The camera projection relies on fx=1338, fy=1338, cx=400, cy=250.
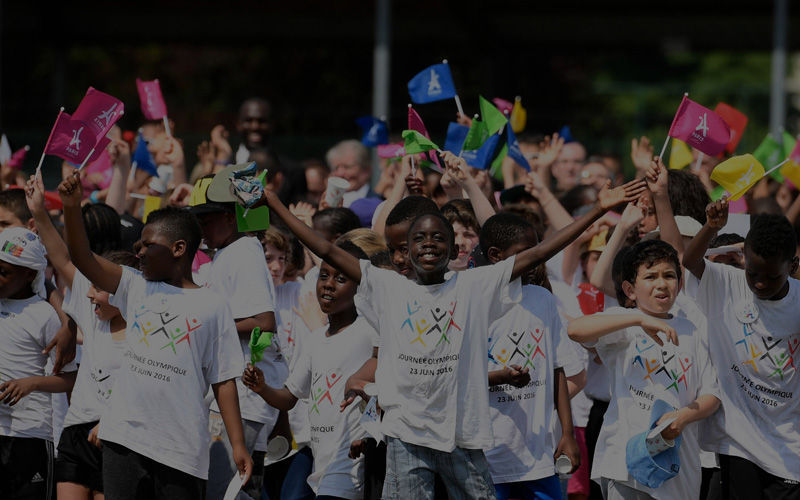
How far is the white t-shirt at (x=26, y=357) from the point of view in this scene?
6648mm

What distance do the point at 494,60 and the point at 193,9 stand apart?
458 cm

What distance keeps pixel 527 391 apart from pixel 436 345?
778mm

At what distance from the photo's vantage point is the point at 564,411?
6301 mm

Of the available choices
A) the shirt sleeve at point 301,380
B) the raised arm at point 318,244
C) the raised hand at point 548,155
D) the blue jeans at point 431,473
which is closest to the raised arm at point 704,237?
the blue jeans at point 431,473

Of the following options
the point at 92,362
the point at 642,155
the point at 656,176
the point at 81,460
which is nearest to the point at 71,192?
the point at 92,362

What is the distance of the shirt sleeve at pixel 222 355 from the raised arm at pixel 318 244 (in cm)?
59

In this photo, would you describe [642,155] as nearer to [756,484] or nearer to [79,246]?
[756,484]

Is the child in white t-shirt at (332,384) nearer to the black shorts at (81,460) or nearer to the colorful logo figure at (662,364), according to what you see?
the black shorts at (81,460)

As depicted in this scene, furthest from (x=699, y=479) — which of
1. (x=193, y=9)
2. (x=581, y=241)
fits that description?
(x=193, y=9)

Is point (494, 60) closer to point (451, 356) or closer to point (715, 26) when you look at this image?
point (715, 26)

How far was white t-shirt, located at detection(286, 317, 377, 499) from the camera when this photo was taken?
A: 628 cm

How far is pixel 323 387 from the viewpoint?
6.41 meters

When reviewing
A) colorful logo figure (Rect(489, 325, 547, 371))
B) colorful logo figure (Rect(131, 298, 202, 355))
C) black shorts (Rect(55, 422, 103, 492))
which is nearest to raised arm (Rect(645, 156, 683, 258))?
colorful logo figure (Rect(489, 325, 547, 371))

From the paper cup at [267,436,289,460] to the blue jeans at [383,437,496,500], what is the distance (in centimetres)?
111
